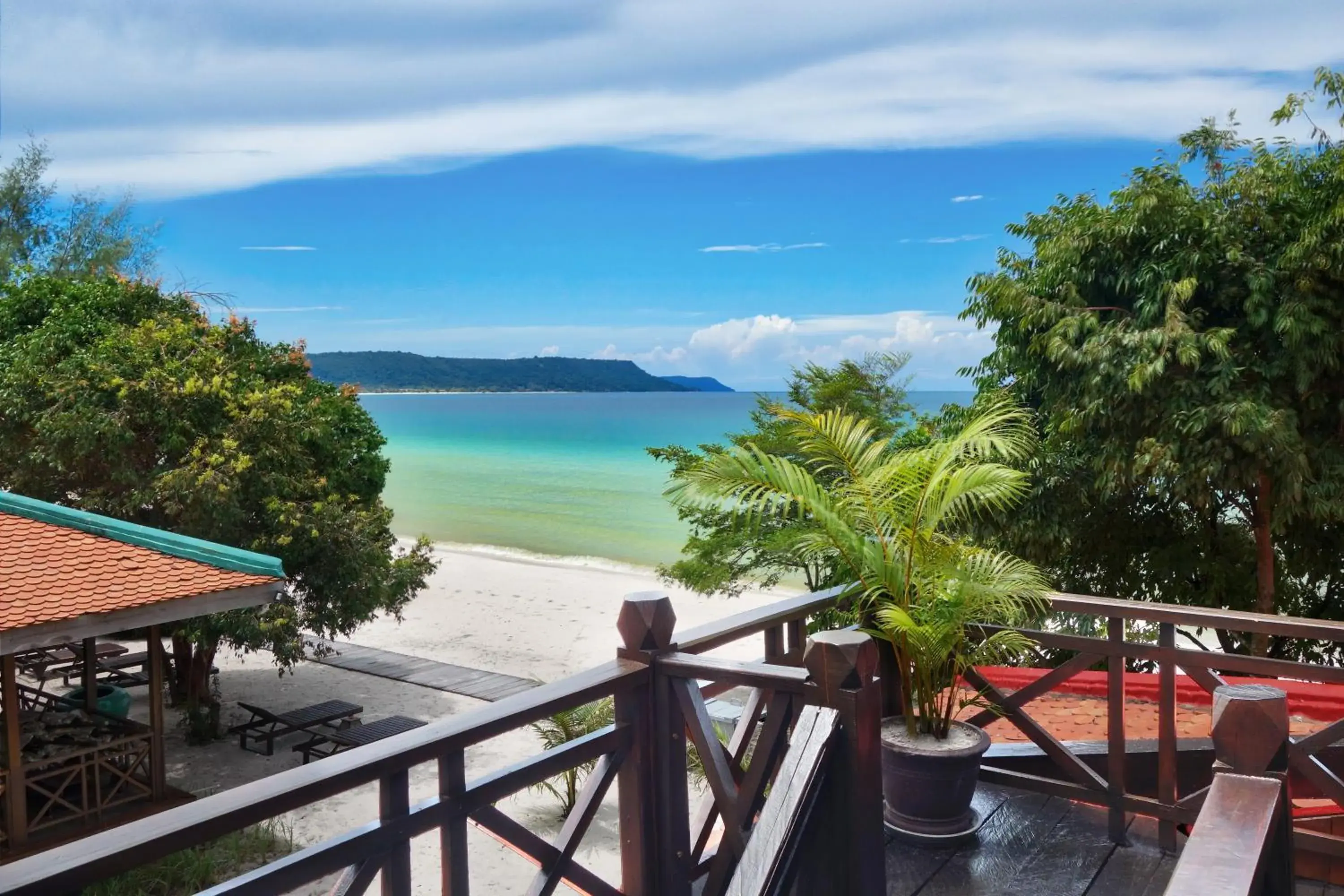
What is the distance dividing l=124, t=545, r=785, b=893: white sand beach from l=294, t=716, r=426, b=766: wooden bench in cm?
20

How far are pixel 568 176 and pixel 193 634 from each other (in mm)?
92476

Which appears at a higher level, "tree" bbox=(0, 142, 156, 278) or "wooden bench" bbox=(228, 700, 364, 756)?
"tree" bbox=(0, 142, 156, 278)

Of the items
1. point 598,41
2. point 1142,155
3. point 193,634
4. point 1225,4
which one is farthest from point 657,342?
point 193,634

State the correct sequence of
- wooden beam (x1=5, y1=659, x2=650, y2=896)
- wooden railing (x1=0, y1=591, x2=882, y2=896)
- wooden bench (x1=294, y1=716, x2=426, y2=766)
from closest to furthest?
1. wooden beam (x1=5, y1=659, x2=650, y2=896)
2. wooden railing (x1=0, y1=591, x2=882, y2=896)
3. wooden bench (x1=294, y1=716, x2=426, y2=766)

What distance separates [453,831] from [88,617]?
18.4ft

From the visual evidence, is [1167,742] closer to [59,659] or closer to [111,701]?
[111,701]

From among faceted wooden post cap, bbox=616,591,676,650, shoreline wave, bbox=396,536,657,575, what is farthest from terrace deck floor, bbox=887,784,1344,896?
shoreline wave, bbox=396,536,657,575

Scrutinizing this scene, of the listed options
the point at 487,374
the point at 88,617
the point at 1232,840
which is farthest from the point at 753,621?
the point at 487,374

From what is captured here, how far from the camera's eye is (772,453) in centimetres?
1234

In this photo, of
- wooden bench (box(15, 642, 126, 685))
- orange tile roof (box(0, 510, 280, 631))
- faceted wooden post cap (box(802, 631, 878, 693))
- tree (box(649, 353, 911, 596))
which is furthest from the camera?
tree (box(649, 353, 911, 596))

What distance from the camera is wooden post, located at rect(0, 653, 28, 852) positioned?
740cm

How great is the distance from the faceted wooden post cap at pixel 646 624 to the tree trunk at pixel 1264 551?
7597 millimetres

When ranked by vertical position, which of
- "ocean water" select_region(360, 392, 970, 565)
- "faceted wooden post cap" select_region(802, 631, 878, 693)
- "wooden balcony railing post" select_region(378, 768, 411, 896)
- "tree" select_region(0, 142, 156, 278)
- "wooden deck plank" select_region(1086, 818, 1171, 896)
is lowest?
"ocean water" select_region(360, 392, 970, 565)

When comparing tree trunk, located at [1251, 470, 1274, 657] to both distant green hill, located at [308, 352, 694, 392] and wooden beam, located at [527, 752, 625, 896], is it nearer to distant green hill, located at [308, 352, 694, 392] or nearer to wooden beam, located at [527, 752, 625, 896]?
wooden beam, located at [527, 752, 625, 896]
